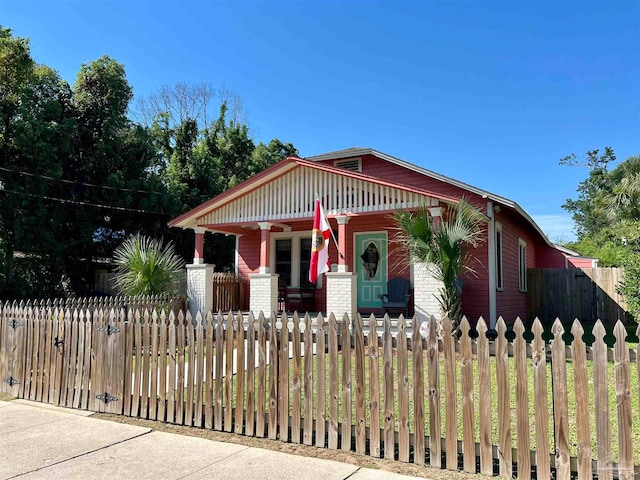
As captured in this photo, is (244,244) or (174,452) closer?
(174,452)

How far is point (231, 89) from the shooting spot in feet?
121

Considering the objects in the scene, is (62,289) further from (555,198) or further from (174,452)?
(555,198)

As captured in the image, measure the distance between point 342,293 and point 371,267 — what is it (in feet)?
9.58

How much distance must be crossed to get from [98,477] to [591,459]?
12.2 ft

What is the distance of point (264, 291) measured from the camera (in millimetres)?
12523

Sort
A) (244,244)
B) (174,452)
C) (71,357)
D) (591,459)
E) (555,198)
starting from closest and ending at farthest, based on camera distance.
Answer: (591,459)
(174,452)
(71,357)
(244,244)
(555,198)

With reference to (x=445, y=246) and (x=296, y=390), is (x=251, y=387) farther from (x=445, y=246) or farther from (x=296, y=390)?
(x=445, y=246)

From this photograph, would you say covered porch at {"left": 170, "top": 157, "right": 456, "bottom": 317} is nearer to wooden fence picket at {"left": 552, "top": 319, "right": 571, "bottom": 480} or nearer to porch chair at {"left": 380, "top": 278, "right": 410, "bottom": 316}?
porch chair at {"left": 380, "top": 278, "right": 410, "bottom": 316}

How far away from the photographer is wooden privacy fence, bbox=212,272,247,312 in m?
14.6

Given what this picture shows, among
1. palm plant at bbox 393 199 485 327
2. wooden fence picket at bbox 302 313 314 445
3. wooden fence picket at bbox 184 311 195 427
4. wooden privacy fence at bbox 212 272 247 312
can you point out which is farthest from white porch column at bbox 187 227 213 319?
wooden fence picket at bbox 302 313 314 445

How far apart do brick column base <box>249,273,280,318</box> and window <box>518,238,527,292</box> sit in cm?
882

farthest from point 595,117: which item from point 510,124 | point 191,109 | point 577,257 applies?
point 191,109

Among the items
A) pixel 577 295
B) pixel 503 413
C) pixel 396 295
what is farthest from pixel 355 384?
pixel 577 295

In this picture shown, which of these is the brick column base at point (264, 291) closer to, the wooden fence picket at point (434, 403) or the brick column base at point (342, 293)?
the brick column base at point (342, 293)
